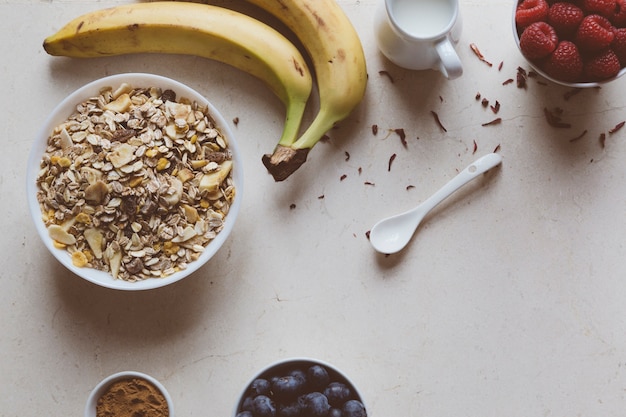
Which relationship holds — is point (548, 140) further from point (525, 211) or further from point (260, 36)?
point (260, 36)

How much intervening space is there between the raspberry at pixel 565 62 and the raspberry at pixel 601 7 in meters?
0.06

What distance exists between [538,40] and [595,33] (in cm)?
9

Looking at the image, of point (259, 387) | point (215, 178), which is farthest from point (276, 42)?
point (259, 387)

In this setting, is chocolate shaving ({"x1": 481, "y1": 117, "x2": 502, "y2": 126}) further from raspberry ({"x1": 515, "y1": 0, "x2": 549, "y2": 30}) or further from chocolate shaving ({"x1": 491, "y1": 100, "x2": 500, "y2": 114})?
raspberry ({"x1": 515, "y1": 0, "x2": 549, "y2": 30})

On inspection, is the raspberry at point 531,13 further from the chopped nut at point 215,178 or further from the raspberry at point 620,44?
the chopped nut at point 215,178

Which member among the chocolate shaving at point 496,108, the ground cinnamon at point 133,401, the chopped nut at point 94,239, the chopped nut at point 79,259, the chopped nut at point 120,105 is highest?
the chopped nut at point 120,105

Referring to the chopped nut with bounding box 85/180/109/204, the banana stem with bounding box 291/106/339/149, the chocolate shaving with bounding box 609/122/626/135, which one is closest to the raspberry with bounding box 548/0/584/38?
the chocolate shaving with bounding box 609/122/626/135

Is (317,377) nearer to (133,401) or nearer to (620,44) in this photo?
(133,401)

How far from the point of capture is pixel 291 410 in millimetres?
1097

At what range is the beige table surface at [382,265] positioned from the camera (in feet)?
4.05

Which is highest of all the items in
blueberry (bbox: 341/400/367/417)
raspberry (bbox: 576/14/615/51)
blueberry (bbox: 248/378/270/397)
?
raspberry (bbox: 576/14/615/51)

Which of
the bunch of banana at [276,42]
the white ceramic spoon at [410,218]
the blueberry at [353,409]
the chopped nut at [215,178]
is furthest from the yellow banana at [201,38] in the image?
the blueberry at [353,409]

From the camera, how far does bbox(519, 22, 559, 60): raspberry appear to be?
1.10 metres

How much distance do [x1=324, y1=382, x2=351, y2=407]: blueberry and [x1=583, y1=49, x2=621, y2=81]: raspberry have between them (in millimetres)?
657
